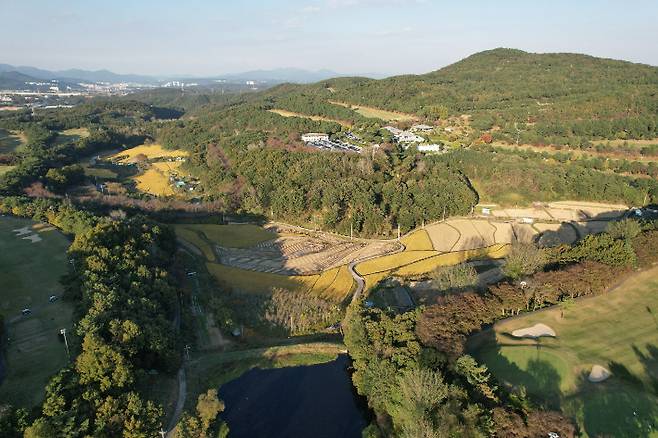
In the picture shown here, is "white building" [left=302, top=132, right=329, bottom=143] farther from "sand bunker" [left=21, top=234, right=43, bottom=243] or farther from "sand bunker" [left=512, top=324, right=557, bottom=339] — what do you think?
"sand bunker" [left=512, top=324, right=557, bottom=339]

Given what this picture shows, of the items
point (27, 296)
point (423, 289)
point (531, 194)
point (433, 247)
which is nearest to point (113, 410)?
point (27, 296)

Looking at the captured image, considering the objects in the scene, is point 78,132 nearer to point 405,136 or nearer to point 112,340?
point 405,136

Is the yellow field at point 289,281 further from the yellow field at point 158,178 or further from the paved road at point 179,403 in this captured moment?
the yellow field at point 158,178

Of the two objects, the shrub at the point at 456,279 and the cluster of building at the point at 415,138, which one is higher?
the cluster of building at the point at 415,138

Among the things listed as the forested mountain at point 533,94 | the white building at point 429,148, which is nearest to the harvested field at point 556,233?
the white building at point 429,148

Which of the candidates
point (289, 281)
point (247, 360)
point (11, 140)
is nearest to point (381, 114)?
point (289, 281)

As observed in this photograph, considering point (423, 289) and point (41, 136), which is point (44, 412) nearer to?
point (423, 289)

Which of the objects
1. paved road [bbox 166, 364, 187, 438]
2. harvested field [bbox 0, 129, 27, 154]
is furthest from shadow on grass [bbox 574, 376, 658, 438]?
harvested field [bbox 0, 129, 27, 154]
